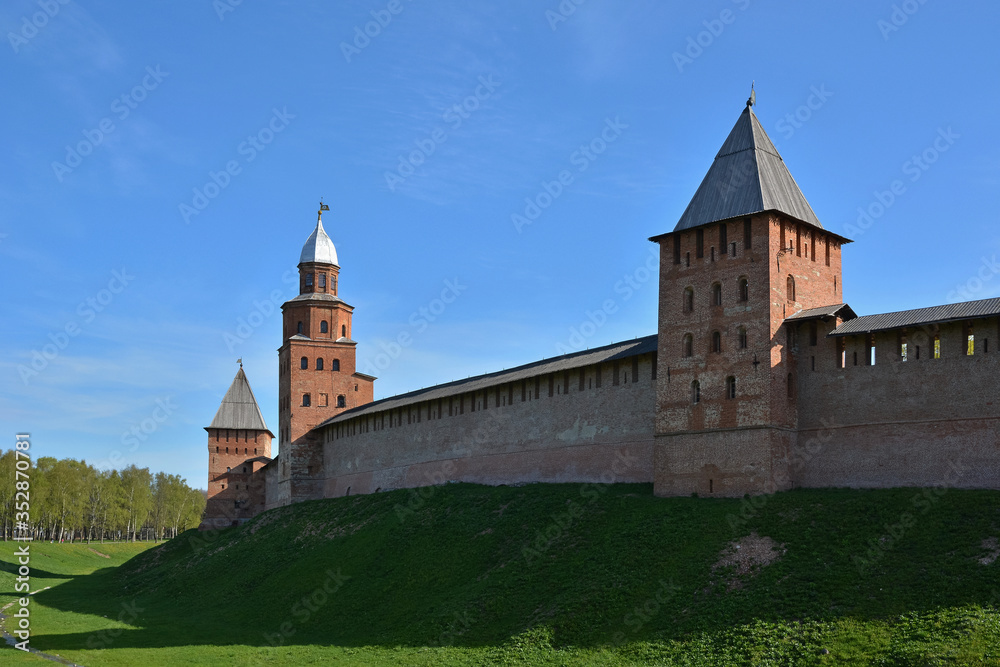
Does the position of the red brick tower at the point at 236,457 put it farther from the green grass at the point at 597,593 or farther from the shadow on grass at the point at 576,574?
the green grass at the point at 597,593

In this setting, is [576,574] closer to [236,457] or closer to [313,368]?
[313,368]

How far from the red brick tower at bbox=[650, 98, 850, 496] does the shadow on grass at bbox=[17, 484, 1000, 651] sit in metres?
1.27

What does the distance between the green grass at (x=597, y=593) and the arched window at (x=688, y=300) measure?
17.8 ft

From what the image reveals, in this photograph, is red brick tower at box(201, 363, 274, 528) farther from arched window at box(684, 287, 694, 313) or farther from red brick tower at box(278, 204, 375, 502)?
arched window at box(684, 287, 694, 313)

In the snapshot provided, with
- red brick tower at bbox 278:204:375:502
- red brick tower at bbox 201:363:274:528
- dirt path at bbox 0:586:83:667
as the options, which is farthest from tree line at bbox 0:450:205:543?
dirt path at bbox 0:586:83:667

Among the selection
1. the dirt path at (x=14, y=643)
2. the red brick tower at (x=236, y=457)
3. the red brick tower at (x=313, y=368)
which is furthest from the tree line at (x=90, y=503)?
the dirt path at (x=14, y=643)

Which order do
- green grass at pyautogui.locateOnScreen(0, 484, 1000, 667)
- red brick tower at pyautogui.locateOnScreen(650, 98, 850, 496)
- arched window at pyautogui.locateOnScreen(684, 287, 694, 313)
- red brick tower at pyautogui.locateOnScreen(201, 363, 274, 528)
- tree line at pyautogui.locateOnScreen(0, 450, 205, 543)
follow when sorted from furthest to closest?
tree line at pyautogui.locateOnScreen(0, 450, 205, 543), red brick tower at pyautogui.locateOnScreen(201, 363, 274, 528), arched window at pyautogui.locateOnScreen(684, 287, 694, 313), red brick tower at pyautogui.locateOnScreen(650, 98, 850, 496), green grass at pyautogui.locateOnScreen(0, 484, 1000, 667)

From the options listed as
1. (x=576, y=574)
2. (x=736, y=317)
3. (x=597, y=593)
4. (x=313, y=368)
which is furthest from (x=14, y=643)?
(x=313, y=368)

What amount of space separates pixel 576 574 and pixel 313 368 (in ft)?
105

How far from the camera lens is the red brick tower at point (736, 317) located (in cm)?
2669

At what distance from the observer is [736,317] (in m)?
27.7

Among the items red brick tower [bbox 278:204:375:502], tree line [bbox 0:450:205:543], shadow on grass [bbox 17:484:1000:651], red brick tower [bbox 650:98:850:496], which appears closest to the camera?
shadow on grass [bbox 17:484:1000:651]

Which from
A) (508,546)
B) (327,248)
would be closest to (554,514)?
(508,546)

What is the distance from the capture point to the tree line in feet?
220
